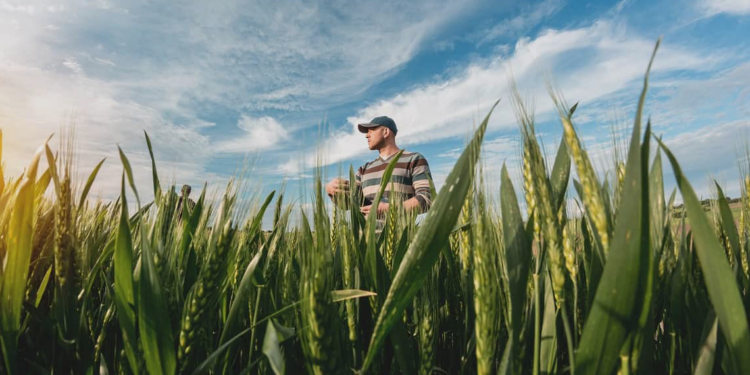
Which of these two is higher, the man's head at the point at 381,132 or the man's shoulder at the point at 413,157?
the man's head at the point at 381,132

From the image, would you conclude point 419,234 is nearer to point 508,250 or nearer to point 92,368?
point 508,250

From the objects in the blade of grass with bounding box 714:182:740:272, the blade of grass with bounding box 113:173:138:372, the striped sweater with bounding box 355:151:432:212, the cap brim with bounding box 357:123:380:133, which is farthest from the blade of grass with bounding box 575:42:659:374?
the cap brim with bounding box 357:123:380:133

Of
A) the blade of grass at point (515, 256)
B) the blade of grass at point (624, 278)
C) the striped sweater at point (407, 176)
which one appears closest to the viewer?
the blade of grass at point (624, 278)

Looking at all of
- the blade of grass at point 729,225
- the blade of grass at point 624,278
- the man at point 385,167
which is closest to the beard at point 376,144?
the man at point 385,167

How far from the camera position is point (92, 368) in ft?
2.31

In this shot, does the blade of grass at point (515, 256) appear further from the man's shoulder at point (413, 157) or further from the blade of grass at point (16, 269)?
the man's shoulder at point (413, 157)

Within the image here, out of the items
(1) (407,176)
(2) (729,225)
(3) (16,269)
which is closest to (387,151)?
(1) (407,176)

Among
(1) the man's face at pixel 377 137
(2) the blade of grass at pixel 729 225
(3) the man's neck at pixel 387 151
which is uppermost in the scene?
(1) the man's face at pixel 377 137

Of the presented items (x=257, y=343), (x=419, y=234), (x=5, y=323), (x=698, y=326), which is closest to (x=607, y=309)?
(x=419, y=234)

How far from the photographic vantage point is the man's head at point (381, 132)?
17.4 feet

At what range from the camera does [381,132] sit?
5.32 meters

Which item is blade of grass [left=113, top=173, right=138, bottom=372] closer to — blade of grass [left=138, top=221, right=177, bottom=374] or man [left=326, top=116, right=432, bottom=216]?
blade of grass [left=138, top=221, right=177, bottom=374]

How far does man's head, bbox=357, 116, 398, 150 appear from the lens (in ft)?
17.4

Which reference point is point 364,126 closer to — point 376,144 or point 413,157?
point 376,144
